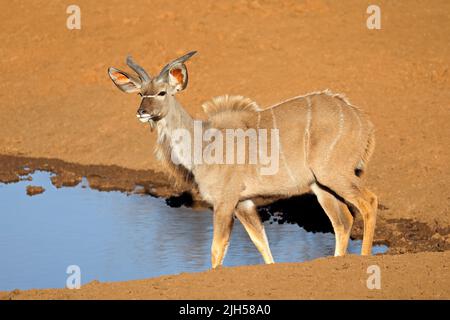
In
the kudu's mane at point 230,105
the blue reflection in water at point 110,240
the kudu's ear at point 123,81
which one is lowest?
the blue reflection in water at point 110,240

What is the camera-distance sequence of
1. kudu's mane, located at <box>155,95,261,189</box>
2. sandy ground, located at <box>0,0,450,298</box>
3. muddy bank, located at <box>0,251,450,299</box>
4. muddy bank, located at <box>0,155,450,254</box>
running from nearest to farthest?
muddy bank, located at <box>0,251,450,299</box>, kudu's mane, located at <box>155,95,261,189</box>, muddy bank, located at <box>0,155,450,254</box>, sandy ground, located at <box>0,0,450,298</box>

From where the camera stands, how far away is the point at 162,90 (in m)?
8.62

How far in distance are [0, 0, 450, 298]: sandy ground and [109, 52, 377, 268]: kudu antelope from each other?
87.0 inches

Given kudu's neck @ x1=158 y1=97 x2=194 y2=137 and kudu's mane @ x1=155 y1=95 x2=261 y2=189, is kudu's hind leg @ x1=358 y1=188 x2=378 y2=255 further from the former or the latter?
kudu's neck @ x1=158 y1=97 x2=194 y2=137

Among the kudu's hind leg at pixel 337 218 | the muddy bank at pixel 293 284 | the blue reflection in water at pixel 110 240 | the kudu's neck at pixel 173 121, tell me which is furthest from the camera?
the blue reflection in water at pixel 110 240

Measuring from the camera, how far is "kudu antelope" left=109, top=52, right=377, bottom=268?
8641 mm

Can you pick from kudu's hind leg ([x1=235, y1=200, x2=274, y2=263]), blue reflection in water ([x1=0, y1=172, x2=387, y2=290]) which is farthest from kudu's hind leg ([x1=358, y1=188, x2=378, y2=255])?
blue reflection in water ([x1=0, y1=172, x2=387, y2=290])

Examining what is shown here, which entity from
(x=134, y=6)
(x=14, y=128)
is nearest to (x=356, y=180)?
(x=14, y=128)

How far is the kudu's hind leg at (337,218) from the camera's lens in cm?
898

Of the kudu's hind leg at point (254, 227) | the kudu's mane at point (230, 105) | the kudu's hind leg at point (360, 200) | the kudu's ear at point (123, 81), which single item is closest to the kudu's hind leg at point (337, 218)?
the kudu's hind leg at point (360, 200)

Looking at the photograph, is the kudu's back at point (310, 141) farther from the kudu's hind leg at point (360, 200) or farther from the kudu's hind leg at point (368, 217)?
the kudu's hind leg at point (368, 217)

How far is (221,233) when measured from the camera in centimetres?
838
